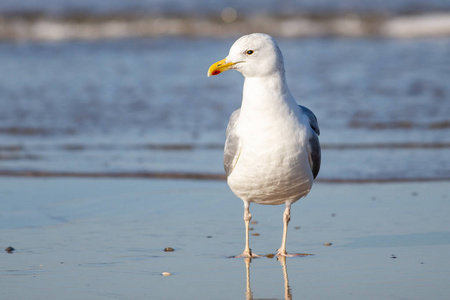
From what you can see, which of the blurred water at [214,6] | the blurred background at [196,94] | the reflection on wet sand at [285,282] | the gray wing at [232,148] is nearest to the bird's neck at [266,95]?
the gray wing at [232,148]

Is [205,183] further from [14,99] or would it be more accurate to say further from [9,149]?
[14,99]

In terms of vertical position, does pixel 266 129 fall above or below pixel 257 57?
below

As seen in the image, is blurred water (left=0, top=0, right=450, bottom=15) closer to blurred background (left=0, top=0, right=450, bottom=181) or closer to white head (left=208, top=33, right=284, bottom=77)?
blurred background (left=0, top=0, right=450, bottom=181)

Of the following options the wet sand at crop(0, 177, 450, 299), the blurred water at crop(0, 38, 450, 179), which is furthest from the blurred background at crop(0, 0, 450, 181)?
the wet sand at crop(0, 177, 450, 299)

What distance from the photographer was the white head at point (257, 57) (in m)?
4.31

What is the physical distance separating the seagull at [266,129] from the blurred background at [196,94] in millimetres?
2225

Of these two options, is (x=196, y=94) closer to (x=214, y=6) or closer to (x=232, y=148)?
(x=232, y=148)

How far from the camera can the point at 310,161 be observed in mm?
4527

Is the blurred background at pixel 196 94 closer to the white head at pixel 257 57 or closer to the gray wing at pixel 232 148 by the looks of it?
the gray wing at pixel 232 148

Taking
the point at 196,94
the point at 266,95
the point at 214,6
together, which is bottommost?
the point at 266,95

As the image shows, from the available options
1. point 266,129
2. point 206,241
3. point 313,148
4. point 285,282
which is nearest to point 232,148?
point 266,129

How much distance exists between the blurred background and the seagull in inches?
87.6

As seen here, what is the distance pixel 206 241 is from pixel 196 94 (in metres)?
5.70

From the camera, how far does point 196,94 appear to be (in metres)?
10.4
